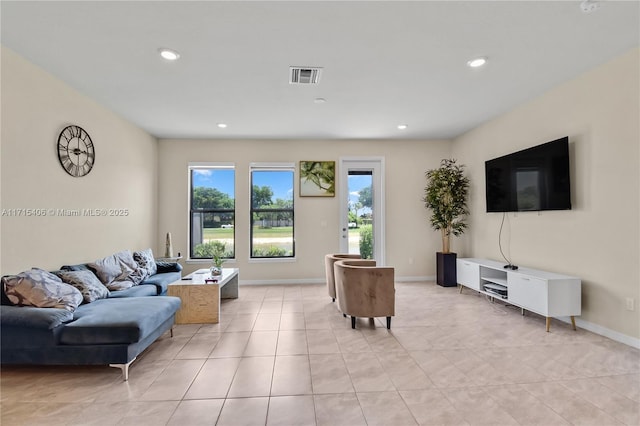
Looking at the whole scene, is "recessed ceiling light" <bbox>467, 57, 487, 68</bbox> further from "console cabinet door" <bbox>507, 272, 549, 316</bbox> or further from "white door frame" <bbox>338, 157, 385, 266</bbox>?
"white door frame" <bbox>338, 157, 385, 266</bbox>

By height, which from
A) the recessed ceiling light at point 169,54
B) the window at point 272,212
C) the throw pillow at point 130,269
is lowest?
the throw pillow at point 130,269

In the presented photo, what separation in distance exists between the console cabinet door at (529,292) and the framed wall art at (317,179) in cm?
339

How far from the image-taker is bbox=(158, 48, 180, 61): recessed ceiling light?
9.61 ft

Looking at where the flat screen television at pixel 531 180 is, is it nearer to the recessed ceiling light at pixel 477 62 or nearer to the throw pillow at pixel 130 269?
the recessed ceiling light at pixel 477 62

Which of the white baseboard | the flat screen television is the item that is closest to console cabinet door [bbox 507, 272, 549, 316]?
the flat screen television

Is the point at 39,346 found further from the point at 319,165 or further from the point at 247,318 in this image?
the point at 319,165

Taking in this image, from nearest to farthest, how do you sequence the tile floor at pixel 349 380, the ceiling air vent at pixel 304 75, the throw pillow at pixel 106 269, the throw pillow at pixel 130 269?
the tile floor at pixel 349 380 < the ceiling air vent at pixel 304 75 < the throw pillow at pixel 106 269 < the throw pillow at pixel 130 269

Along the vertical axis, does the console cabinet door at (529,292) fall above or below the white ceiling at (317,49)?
below

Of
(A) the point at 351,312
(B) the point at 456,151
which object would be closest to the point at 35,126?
(A) the point at 351,312

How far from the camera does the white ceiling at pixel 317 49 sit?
7.89 ft

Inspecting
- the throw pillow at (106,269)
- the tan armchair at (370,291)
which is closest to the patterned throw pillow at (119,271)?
the throw pillow at (106,269)

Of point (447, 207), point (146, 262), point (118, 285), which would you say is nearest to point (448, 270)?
point (447, 207)

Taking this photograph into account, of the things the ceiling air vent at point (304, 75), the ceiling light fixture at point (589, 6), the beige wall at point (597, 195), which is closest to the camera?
the ceiling light fixture at point (589, 6)

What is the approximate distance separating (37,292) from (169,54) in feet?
7.76
